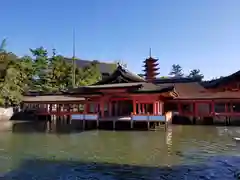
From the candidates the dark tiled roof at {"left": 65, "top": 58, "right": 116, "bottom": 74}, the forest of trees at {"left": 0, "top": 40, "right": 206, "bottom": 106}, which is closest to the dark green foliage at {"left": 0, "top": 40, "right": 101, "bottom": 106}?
the forest of trees at {"left": 0, "top": 40, "right": 206, "bottom": 106}

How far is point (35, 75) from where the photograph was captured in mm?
Result: 44281

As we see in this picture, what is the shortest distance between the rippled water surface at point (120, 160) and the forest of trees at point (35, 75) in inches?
776

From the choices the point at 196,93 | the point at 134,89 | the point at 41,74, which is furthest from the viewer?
the point at 41,74

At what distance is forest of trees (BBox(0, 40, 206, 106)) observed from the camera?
34219 millimetres

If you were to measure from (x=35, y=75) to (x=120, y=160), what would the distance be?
36149 millimetres

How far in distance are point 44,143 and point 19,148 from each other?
193 centimetres

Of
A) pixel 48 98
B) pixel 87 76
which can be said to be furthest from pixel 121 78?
pixel 87 76

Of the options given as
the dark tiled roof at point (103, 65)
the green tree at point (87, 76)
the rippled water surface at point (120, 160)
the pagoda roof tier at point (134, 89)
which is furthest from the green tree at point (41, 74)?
the rippled water surface at point (120, 160)

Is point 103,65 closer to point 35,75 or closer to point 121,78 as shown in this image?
point 35,75

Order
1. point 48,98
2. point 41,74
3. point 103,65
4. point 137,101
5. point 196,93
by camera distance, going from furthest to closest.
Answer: point 103,65 < point 41,74 < point 48,98 < point 196,93 < point 137,101

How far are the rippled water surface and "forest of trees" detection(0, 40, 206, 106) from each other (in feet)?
64.6

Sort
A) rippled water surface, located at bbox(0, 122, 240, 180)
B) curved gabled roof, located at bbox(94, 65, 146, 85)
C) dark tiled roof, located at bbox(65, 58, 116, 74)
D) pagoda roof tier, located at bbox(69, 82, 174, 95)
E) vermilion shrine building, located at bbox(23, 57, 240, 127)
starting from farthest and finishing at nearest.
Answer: dark tiled roof, located at bbox(65, 58, 116, 74), curved gabled roof, located at bbox(94, 65, 146, 85), vermilion shrine building, located at bbox(23, 57, 240, 127), pagoda roof tier, located at bbox(69, 82, 174, 95), rippled water surface, located at bbox(0, 122, 240, 180)

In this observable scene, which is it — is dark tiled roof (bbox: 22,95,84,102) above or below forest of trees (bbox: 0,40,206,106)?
below

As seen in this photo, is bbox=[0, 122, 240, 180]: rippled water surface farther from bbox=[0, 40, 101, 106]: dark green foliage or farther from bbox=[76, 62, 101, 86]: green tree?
bbox=[76, 62, 101, 86]: green tree
